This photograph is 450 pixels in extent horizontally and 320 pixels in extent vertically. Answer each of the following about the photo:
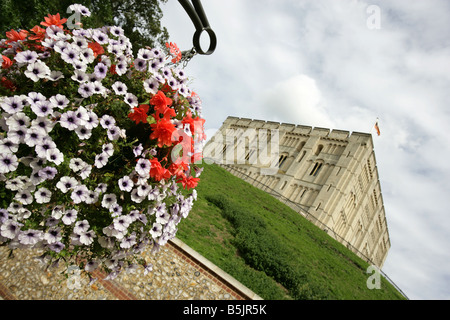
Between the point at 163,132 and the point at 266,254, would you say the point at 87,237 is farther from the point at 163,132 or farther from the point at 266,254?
the point at 266,254

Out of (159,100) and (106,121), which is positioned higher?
(159,100)

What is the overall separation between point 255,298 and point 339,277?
9208 mm

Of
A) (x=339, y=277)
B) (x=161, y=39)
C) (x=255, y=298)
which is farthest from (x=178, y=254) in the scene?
(x=161, y=39)

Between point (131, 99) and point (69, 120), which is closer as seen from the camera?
point (69, 120)

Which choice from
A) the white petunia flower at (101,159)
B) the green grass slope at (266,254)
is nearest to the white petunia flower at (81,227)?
the white petunia flower at (101,159)

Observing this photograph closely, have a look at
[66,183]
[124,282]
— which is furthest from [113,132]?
[124,282]

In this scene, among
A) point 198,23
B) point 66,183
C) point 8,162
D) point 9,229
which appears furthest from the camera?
point 198,23

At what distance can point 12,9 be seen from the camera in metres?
15.2

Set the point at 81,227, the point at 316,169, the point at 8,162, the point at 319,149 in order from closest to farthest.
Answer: the point at 8,162 < the point at 81,227 < the point at 316,169 < the point at 319,149

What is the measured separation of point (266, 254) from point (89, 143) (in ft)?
36.3

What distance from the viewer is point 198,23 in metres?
3.21

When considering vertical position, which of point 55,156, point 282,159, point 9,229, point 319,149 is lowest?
point 9,229
